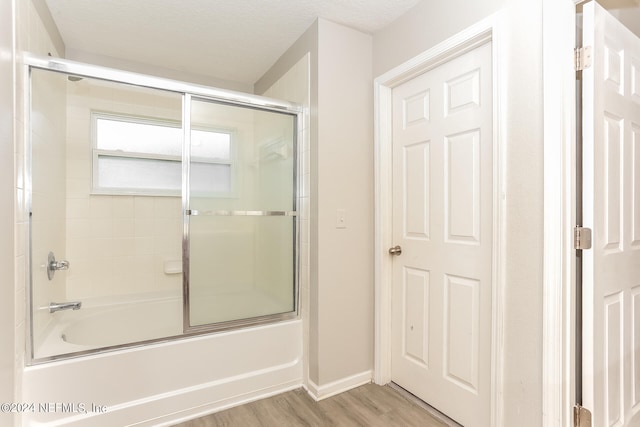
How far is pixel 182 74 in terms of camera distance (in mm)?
2725

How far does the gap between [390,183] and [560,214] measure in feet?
3.25

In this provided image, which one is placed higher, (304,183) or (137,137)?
(137,137)

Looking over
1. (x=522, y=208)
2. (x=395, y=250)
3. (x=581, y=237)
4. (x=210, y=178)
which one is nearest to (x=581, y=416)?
(x=581, y=237)

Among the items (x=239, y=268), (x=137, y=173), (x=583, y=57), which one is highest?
(x=583, y=57)

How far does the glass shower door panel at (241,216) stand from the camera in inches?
74.3

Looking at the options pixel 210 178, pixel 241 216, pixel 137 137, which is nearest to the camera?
pixel 210 178

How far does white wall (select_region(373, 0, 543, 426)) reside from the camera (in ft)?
4.14

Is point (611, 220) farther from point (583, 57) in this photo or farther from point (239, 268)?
point (239, 268)

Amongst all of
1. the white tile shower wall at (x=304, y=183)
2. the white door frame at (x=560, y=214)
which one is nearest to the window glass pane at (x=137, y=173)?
the white tile shower wall at (x=304, y=183)

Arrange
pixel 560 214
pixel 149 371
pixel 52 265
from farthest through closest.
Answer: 1. pixel 52 265
2. pixel 149 371
3. pixel 560 214

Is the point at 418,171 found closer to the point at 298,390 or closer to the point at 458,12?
A: the point at 458,12

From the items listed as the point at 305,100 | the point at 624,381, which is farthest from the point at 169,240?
the point at 624,381

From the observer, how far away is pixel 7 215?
1240mm

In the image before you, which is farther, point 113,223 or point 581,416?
point 113,223
